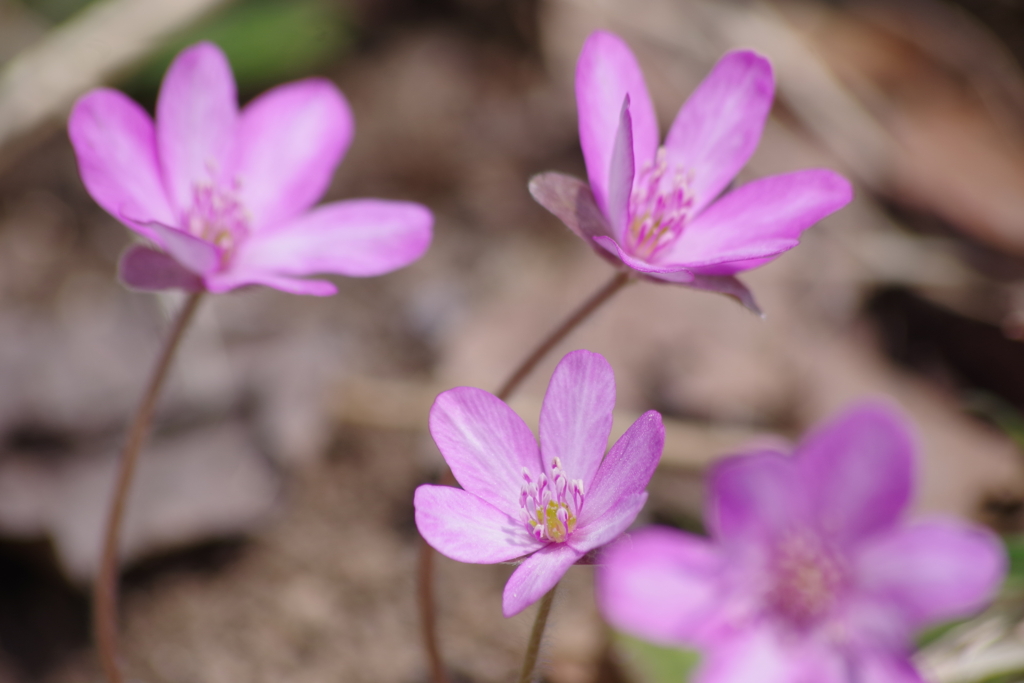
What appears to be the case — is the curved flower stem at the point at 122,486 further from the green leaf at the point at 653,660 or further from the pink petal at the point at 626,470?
the green leaf at the point at 653,660

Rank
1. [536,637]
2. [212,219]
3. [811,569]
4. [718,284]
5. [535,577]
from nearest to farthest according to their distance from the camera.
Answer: [535,577] → [536,637] → [718,284] → [212,219] → [811,569]

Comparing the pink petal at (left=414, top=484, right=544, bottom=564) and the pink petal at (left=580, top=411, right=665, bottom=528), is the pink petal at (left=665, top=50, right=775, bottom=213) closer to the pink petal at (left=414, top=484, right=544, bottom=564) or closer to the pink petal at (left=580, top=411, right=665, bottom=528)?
the pink petal at (left=580, top=411, right=665, bottom=528)

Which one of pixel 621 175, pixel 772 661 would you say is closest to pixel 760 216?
pixel 621 175

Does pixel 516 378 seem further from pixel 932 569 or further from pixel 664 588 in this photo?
pixel 932 569

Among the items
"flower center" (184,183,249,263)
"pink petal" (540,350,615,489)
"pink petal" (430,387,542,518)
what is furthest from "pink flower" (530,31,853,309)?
"flower center" (184,183,249,263)

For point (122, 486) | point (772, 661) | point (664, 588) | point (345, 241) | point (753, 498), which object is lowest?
point (772, 661)

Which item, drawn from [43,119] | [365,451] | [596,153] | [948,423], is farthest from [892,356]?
[43,119]

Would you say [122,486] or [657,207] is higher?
[657,207]
